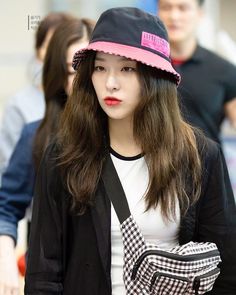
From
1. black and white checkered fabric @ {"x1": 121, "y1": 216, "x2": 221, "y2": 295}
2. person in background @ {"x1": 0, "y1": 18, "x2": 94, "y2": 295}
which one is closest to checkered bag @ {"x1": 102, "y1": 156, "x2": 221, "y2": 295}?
black and white checkered fabric @ {"x1": 121, "y1": 216, "x2": 221, "y2": 295}

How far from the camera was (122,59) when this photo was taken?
2086mm

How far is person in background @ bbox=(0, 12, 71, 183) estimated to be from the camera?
3471 mm

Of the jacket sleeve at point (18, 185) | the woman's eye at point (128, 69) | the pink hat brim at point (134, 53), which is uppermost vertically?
the pink hat brim at point (134, 53)

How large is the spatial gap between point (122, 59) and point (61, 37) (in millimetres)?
883

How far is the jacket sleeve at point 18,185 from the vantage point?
2.70 meters

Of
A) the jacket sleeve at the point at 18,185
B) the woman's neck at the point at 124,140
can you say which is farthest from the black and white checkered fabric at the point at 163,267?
the jacket sleeve at the point at 18,185

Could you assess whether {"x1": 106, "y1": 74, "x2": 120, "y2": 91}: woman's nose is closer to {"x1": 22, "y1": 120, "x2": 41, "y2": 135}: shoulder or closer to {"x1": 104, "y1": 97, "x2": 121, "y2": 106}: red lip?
{"x1": 104, "y1": 97, "x2": 121, "y2": 106}: red lip

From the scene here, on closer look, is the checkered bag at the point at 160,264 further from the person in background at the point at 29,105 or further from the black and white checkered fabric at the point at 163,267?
the person in background at the point at 29,105

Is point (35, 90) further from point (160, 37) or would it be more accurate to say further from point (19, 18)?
point (160, 37)

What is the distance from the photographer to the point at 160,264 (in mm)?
2047

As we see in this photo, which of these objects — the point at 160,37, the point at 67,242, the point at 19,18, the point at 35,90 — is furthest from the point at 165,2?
the point at 67,242

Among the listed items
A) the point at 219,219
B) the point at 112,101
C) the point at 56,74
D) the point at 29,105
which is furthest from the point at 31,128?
the point at 219,219

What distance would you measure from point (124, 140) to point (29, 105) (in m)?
1.50

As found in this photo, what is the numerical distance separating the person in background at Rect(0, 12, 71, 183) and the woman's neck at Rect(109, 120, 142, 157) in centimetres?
124
